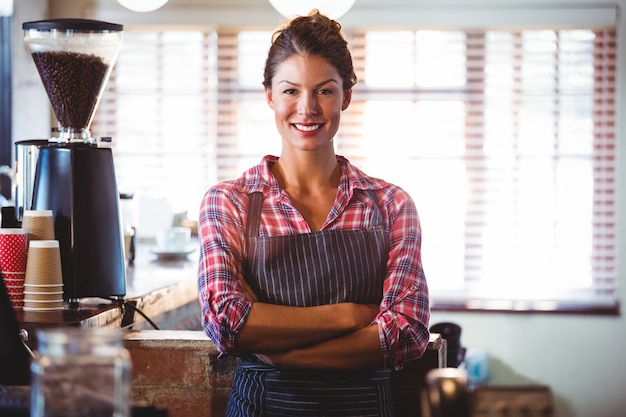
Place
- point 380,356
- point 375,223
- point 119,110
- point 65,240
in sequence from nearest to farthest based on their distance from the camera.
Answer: point 380,356, point 375,223, point 65,240, point 119,110

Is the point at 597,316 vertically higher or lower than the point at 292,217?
lower

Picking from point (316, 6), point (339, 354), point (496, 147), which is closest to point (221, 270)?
point (339, 354)

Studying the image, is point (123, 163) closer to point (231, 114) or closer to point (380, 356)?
point (231, 114)

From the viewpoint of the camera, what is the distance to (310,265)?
1.79 meters

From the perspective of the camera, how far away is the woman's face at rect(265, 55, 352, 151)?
5.98 feet

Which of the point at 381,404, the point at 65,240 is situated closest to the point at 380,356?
the point at 381,404

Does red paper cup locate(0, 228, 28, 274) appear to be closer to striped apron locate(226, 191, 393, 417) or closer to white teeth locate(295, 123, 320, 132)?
striped apron locate(226, 191, 393, 417)

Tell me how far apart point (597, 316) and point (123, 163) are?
3159 millimetres

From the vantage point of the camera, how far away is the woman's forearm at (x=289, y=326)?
5.54 feet

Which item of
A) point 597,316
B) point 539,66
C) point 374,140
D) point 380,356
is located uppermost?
point 539,66

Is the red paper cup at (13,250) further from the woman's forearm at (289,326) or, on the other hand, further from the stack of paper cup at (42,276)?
the woman's forearm at (289,326)

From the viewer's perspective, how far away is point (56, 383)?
2.64 feet

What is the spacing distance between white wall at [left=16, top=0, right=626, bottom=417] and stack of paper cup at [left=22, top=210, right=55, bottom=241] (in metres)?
3.70

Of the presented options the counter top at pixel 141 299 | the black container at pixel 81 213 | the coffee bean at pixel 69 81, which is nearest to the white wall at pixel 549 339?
the counter top at pixel 141 299
